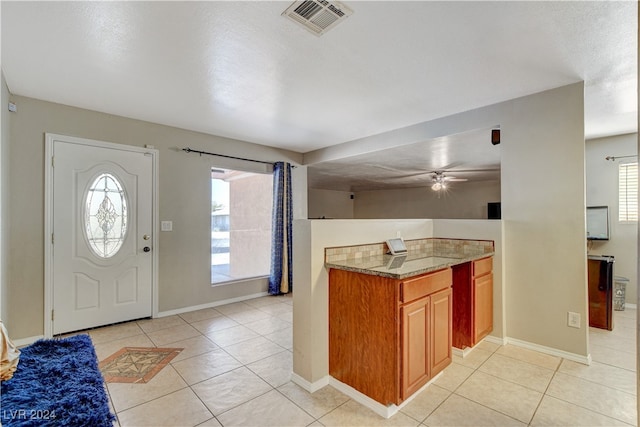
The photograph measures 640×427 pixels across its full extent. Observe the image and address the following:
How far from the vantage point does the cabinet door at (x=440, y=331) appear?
222 centimetres

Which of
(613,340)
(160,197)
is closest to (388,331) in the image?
(613,340)

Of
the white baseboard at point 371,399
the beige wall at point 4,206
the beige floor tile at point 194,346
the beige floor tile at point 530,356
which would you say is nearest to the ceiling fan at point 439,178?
the beige floor tile at point 530,356

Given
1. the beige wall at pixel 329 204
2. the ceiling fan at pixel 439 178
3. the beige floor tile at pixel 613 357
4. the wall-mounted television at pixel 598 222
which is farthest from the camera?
the beige wall at pixel 329 204

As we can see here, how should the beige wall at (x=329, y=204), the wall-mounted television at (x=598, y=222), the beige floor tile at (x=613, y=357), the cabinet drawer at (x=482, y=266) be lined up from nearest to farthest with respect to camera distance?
the beige floor tile at (x=613, y=357), the cabinet drawer at (x=482, y=266), the wall-mounted television at (x=598, y=222), the beige wall at (x=329, y=204)

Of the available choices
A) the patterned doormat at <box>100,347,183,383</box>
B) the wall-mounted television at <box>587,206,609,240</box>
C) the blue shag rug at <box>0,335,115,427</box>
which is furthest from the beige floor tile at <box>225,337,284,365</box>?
the wall-mounted television at <box>587,206,609,240</box>

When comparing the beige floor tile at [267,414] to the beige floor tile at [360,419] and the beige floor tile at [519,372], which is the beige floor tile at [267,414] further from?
the beige floor tile at [519,372]

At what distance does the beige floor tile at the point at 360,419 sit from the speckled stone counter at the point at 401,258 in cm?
89

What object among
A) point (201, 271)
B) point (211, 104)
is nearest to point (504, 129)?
point (211, 104)

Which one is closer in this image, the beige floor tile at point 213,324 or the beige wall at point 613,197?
the beige floor tile at point 213,324

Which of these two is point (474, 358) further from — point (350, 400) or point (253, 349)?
point (253, 349)

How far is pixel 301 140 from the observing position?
4.73m

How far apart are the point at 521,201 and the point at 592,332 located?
1784 mm

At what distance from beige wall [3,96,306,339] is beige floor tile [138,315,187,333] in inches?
6.8

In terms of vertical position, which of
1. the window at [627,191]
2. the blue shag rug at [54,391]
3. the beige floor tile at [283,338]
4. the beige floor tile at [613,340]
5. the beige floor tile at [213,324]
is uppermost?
the window at [627,191]
